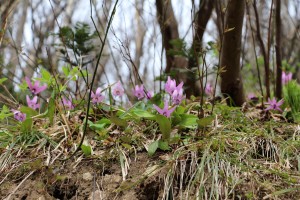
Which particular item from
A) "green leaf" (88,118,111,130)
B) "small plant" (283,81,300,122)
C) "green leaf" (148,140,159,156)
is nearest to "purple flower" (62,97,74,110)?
"green leaf" (88,118,111,130)

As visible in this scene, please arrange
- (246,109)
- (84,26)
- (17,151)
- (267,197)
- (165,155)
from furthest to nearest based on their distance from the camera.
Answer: (84,26) < (246,109) < (17,151) < (165,155) < (267,197)

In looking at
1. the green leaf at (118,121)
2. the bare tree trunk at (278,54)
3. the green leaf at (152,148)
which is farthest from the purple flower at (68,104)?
the bare tree trunk at (278,54)

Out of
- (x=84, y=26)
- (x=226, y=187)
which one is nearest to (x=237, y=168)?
(x=226, y=187)

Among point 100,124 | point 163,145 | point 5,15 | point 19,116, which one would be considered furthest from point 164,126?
point 5,15

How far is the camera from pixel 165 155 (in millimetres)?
1889

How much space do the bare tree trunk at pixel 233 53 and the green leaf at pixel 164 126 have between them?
70 centimetres

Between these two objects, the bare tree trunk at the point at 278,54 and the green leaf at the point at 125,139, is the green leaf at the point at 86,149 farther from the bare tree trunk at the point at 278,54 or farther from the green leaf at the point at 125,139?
the bare tree trunk at the point at 278,54

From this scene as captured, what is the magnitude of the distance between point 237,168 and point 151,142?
0.46 meters

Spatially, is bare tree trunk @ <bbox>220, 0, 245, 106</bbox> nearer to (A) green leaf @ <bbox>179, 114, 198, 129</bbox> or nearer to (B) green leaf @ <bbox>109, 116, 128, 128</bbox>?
(A) green leaf @ <bbox>179, 114, 198, 129</bbox>

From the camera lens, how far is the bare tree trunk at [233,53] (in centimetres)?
256

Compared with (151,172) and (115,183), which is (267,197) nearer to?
(151,172)

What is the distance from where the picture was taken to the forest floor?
1.71 m

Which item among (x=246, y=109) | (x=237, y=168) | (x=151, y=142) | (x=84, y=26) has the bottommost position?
(x=237, y=168)

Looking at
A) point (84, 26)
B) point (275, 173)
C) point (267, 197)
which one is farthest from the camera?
point (84, 26)
